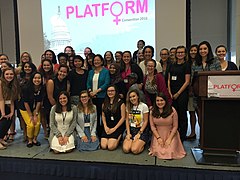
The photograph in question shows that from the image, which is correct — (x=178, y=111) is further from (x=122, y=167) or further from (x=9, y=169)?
(x=9, y=169)

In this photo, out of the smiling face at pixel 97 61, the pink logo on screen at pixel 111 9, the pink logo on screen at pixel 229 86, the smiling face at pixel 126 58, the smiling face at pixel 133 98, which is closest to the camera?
the pink logo on screen at pixel 229 86

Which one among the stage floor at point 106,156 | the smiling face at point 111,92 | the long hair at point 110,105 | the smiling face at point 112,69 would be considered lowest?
the stage floor at point 106,156

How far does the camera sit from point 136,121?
2916 mm

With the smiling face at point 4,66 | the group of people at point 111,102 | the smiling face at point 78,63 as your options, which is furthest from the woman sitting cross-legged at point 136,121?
the smiling face at point 4,66

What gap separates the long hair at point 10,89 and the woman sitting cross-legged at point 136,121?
139 centimetres

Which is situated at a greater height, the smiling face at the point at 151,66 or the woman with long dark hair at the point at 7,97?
the smiling face at the point at 151,66

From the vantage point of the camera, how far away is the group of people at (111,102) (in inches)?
110

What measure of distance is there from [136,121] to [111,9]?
120 inches

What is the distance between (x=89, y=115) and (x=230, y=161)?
155 cm

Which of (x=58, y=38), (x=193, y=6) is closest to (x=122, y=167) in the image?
(x=58, y=38)

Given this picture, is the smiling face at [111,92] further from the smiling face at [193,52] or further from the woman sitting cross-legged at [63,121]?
the smiling face at [193,52]

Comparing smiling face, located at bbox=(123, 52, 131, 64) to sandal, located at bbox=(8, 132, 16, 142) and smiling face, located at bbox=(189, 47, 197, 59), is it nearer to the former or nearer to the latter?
smiling face, located at bbox=(189, 47, 197, 59)

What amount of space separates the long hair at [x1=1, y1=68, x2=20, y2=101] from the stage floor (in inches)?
23.4

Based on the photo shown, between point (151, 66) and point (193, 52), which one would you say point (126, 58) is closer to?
point (151, 66)
